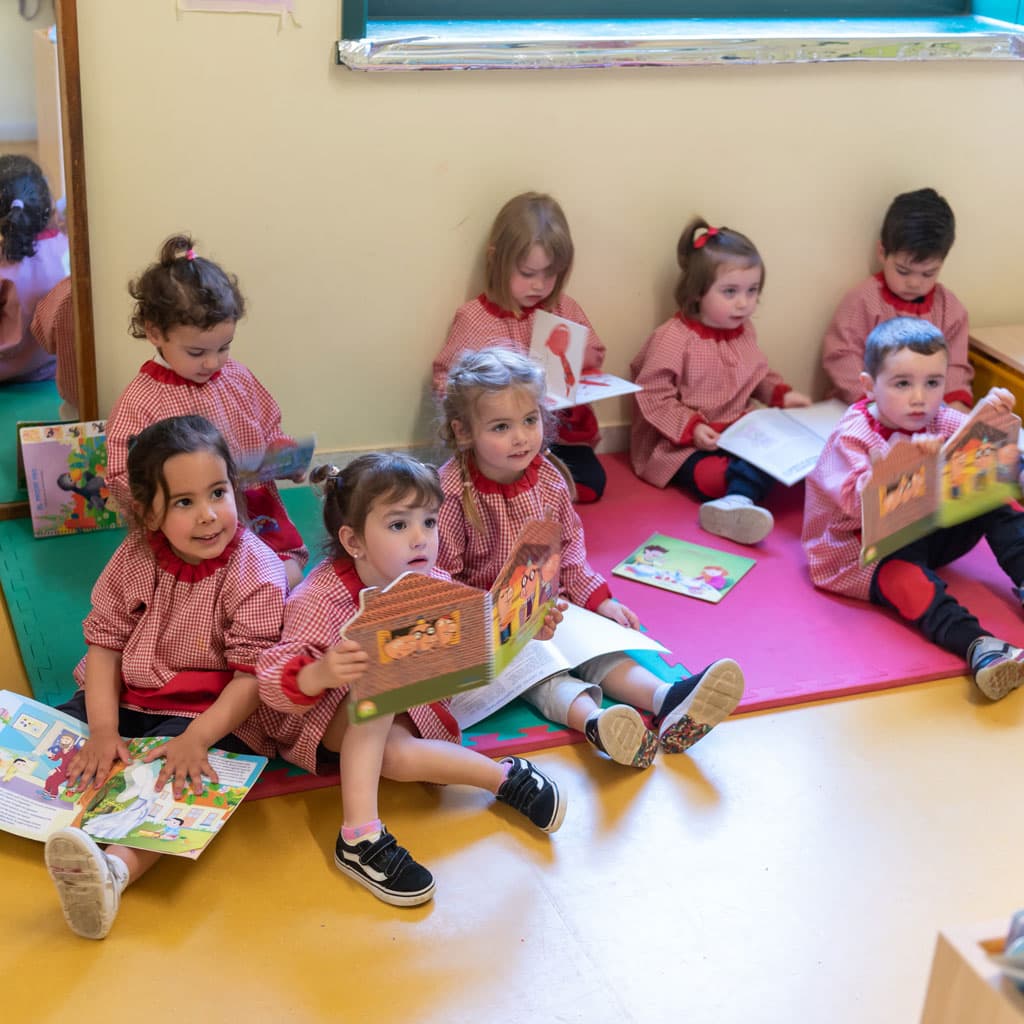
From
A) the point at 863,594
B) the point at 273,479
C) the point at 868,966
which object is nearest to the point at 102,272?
the point at 273,479

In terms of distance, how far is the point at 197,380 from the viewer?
244cm

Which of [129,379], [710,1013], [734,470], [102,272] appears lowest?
[710,1013]

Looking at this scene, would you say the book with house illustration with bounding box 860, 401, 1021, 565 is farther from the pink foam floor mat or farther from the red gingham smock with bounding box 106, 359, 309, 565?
the red gingham smock with bounding box 106, 359, 309, 565

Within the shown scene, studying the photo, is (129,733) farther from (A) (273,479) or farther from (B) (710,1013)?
(B) (710,1013)

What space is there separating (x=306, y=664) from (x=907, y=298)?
214 cm

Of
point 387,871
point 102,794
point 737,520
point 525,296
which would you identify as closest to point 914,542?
point 737,520

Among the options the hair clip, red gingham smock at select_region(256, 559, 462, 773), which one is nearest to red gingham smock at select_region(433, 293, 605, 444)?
the hair clip

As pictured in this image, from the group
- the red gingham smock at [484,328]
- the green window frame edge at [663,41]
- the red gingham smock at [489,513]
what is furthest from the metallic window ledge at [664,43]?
the red gingham smock at [489,513]

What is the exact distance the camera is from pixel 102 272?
273 cm

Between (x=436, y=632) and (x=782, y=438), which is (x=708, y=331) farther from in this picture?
(x=436, y=632)

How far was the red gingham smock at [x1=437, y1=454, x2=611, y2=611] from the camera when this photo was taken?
2344 mm

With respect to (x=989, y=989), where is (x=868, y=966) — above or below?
below

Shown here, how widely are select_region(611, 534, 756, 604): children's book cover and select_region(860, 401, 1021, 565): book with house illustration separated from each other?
0.45m

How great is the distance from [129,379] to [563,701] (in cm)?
130
